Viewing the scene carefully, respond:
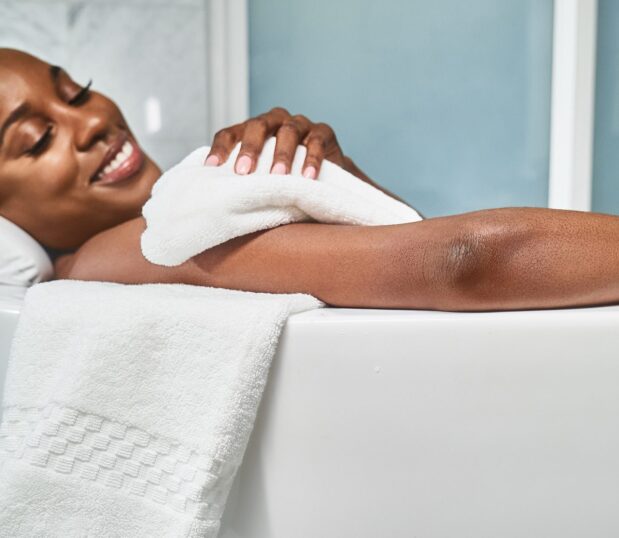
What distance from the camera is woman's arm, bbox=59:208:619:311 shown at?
20.4 inches

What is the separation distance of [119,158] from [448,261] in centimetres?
74

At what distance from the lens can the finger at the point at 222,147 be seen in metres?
0.83

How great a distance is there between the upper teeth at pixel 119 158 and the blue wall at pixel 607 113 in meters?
1.33

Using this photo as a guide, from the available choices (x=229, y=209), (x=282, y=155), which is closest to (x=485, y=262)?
(x=229, y=209)

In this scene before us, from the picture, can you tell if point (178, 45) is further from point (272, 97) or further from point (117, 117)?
point (117, 117)

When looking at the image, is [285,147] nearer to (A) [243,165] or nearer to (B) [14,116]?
(A) [243,165]

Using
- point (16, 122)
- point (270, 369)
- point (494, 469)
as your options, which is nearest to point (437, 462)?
point (494, 469)

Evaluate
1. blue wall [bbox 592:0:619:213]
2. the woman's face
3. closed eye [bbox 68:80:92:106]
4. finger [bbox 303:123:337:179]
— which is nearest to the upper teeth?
the woman's face

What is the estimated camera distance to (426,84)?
1769mm

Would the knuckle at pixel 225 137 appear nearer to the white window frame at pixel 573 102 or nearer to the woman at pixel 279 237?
the woman at pixel 279 237

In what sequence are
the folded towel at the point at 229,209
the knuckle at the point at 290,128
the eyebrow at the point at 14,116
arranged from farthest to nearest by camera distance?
the eyebrow at the point at 14,116, the knuckle at the point at 290,128, the folded towel at the point at 229,209

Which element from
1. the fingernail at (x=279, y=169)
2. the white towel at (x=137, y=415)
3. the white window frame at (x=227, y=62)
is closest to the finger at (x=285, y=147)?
the fingernail at (x=279, y=169)

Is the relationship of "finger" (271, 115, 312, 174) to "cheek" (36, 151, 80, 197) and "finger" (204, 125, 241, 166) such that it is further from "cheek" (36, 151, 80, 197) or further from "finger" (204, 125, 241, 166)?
"cheek" (36, 151, 80, 197)

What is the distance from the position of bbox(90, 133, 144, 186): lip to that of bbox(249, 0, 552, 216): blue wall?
2.54ft
